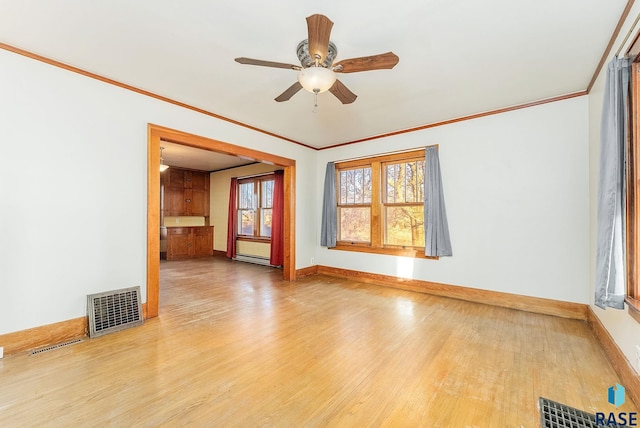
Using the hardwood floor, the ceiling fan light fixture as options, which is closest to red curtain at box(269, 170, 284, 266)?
the hardwood floor

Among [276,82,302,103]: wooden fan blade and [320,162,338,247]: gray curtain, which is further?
[320,162,338,247]: gray curtain

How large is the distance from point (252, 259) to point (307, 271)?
7.29ft

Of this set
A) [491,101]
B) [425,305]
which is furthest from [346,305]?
[491,101]

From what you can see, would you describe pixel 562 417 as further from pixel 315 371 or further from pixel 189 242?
pixel 189 242

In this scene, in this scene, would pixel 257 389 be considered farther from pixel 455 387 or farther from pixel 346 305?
pixel 346 305

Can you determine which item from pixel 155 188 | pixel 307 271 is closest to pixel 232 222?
pixel 307 271

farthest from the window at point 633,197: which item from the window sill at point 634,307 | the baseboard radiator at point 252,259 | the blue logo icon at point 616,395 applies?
the baseboard radiator at point 252,259

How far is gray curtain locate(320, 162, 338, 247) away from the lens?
5.29 m

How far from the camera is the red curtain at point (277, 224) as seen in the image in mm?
6176

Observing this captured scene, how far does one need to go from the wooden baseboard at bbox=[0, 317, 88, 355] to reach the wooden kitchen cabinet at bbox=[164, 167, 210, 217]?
5364mm

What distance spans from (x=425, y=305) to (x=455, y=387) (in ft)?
5.97

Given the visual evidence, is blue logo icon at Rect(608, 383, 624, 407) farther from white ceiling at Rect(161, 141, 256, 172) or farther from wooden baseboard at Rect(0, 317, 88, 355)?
white ceiling at Rect(161, 141, 256, 172)

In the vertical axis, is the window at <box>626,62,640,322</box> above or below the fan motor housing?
below

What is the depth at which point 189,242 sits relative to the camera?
782 cm
